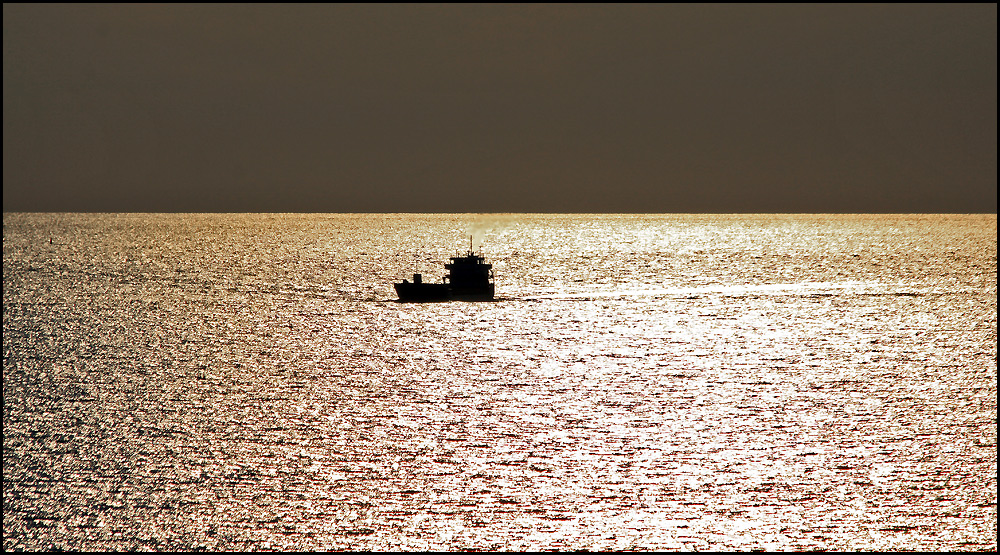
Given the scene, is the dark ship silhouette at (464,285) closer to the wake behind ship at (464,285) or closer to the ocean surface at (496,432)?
the wake behind ship at (464,285)

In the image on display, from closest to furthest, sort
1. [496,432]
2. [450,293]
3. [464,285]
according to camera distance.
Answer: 1. [496,432]
2. [450,293]
3. [464,285]

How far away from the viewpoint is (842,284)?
584 ft

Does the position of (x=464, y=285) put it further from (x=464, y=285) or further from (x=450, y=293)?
(x=450, y=293)

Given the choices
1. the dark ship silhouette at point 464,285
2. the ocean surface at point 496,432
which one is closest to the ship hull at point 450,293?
the dark ship silhouette at point 464,285

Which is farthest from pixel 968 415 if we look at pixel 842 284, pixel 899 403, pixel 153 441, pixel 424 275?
pixel 424 275

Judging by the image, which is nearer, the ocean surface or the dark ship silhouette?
the ocean surface

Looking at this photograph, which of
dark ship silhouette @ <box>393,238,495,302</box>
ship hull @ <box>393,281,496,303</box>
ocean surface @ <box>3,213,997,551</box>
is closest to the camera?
ocean surface @ <box>3,213,997,551</box>

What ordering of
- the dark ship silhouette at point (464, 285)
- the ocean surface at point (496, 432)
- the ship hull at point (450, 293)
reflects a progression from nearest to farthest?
the ocean surface at point (496, 432) < the ship hull at point (450, 293) < the dark ship silhouette at point (464, 285)

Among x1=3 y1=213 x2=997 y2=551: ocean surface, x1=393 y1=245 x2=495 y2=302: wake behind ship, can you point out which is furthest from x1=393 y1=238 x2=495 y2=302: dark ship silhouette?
x1=3 y1=213 x2=997 y2=551: ocean surface

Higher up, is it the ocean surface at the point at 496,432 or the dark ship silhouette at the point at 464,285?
the dark ship silhouette at the point at 464,285

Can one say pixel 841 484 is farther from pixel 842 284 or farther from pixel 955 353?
pixel 842 284

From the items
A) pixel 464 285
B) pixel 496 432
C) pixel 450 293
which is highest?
pixel 464 285

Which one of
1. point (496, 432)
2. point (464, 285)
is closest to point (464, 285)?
point (464, 285)

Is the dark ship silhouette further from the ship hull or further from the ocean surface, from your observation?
the ocean surface
